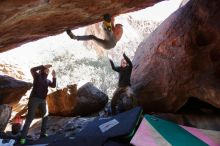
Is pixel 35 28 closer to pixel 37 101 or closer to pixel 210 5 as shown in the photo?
pixel 37 101

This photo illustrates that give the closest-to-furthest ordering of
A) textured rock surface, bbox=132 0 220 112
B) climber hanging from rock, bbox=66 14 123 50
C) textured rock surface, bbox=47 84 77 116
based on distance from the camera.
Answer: climber hanging from rock, bbox=66 14 123 50 → textured rock surface, bbox=132 0 220 112 → textured rock surface, bbox=47 84 77 116

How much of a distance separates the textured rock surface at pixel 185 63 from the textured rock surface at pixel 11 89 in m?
4.27

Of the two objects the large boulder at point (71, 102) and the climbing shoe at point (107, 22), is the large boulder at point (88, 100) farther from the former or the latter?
the climbing shoe at point (107, 22)

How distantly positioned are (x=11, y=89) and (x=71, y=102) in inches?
91.0

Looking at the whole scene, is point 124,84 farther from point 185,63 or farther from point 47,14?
point 47,14

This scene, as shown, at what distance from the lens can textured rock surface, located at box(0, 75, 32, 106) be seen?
1133cm

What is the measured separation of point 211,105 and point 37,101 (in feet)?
18.8

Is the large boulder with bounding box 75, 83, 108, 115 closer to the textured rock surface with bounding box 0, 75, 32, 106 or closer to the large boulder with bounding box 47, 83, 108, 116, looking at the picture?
the large boulder with bounding box 47, 83, 108, 116

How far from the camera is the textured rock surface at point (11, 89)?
11328 millimetres

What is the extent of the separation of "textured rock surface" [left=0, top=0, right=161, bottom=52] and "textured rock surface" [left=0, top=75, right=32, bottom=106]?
1760 mm

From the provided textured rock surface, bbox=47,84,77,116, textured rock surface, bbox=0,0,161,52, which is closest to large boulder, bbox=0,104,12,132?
textured rock surface, bbox=0,0,161,52

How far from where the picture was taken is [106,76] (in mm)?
26531

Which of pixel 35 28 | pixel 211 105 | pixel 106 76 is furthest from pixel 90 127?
pixel 106 76

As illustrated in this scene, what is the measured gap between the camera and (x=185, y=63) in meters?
10.8
